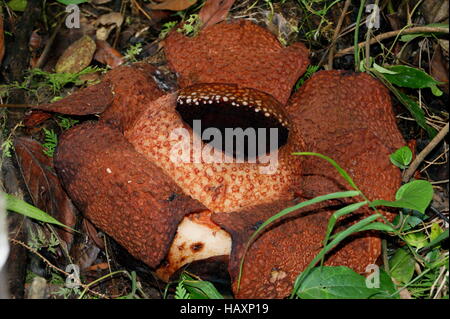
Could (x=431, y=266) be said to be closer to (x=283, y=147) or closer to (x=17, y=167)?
Answer: (x=283, y=147)

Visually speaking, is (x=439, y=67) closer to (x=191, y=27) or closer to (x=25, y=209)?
(x=191, y=27)

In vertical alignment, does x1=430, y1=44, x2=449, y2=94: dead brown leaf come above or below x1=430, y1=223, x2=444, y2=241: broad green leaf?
above

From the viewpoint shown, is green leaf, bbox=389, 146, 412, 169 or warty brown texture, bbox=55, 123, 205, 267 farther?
green leaf, bbox=389, 146, 412, 169

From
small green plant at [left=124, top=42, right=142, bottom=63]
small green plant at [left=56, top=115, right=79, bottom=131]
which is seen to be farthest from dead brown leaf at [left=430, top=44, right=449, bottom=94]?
small green plant at [left=56, top=115, right=79, bottom=131]

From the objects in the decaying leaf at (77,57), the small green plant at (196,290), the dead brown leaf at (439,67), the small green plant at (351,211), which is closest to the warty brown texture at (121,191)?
the small green plant at (196,290)

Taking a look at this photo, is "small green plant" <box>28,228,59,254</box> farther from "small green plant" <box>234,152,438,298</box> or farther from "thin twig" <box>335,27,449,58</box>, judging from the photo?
"thin twig" <box>335,27,449,58</box>

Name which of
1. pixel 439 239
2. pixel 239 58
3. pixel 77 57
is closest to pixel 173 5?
pixel 77 57
